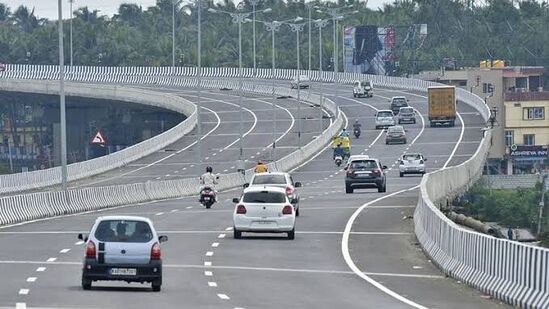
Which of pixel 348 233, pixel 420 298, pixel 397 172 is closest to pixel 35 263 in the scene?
pixel 420 298

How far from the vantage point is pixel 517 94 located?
161m

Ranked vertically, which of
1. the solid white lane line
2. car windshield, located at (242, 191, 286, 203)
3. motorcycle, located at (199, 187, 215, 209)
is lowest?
motorcycle, located at (199, 187, 215, 209)

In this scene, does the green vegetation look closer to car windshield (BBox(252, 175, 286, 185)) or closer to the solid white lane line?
car windshield (BBox(252, 175, 286, 185))

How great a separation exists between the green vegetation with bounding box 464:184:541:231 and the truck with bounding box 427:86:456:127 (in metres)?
9.24

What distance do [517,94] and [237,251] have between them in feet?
405

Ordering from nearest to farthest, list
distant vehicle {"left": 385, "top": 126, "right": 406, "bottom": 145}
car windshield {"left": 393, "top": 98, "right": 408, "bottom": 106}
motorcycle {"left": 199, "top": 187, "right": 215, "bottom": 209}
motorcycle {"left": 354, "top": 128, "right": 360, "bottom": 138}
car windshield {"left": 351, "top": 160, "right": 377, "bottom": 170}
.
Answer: motorcycle {"left": 199, "top": 187, "right": 215, "bottom": 209} → car windshield {"left": 351, "top": 160, "right": 377, "bottom": 170} → distant vehicle {"left": 385, "top": 126, "right": 406, "bottom": 145} → motorcycle {"left": 354, "top": 128, "right": 360, "bottom": 138} → car windshield {"left": 393, "top": 98, "right": 408, "bottom": 106}

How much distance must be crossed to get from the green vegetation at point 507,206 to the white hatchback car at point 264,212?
2068 inches

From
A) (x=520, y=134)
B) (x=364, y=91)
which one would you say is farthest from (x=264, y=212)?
(x=520, y=134)

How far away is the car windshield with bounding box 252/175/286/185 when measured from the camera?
52.5 meters

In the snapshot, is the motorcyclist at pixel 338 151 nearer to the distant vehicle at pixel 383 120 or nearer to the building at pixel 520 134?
the distant vehicle at pixel 383 120

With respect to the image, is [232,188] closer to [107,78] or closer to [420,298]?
[420,298]

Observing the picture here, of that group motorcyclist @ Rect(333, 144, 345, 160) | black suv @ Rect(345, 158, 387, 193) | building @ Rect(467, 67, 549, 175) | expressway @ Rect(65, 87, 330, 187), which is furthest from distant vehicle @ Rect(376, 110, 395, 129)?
black suv @ Rect(345, 158, 387, 193)

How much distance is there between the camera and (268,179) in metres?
53.0

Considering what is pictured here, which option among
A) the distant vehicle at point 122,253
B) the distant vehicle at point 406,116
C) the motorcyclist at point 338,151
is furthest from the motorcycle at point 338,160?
the distant vehicle at point 122,253
